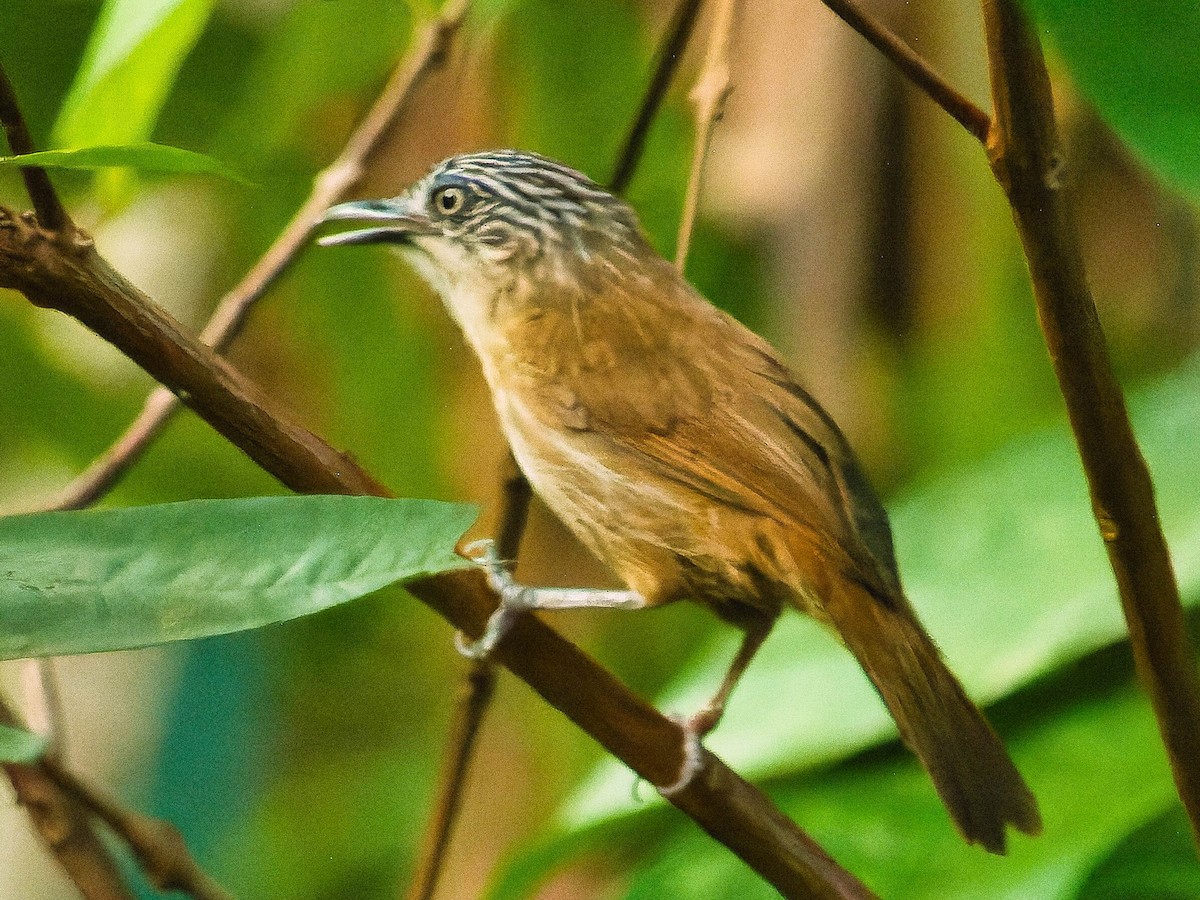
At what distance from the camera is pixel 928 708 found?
633mm

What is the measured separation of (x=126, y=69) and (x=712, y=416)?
0.36 metres

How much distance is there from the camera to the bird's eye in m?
0.73

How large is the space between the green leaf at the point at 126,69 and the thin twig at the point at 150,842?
15.2 inches

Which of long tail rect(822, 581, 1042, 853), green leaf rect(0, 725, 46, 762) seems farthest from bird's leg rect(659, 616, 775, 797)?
green leaf rect(0, 725, 46, 762)

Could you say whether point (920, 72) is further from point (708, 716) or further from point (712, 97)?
point (708, 716)

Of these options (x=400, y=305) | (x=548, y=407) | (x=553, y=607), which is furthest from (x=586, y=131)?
(x=553, y=607)

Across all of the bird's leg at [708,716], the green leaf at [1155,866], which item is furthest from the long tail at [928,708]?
the green leaf at [1155,866]

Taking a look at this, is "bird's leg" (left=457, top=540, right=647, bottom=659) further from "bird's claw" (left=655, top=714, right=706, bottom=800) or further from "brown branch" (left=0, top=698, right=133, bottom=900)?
"brown branch" (left=0, top=698, right=133, bottom=900)

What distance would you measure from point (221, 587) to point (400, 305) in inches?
28.6

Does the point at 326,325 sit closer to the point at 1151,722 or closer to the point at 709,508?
the point at 709,508

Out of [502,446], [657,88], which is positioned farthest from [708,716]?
[657,88]

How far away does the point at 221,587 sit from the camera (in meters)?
0.41

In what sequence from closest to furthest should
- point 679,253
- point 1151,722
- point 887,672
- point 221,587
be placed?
point 221,587 < point 887,672 < point 679,253 < point 1151,722

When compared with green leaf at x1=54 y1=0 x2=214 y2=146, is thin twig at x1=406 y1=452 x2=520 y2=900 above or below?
below
